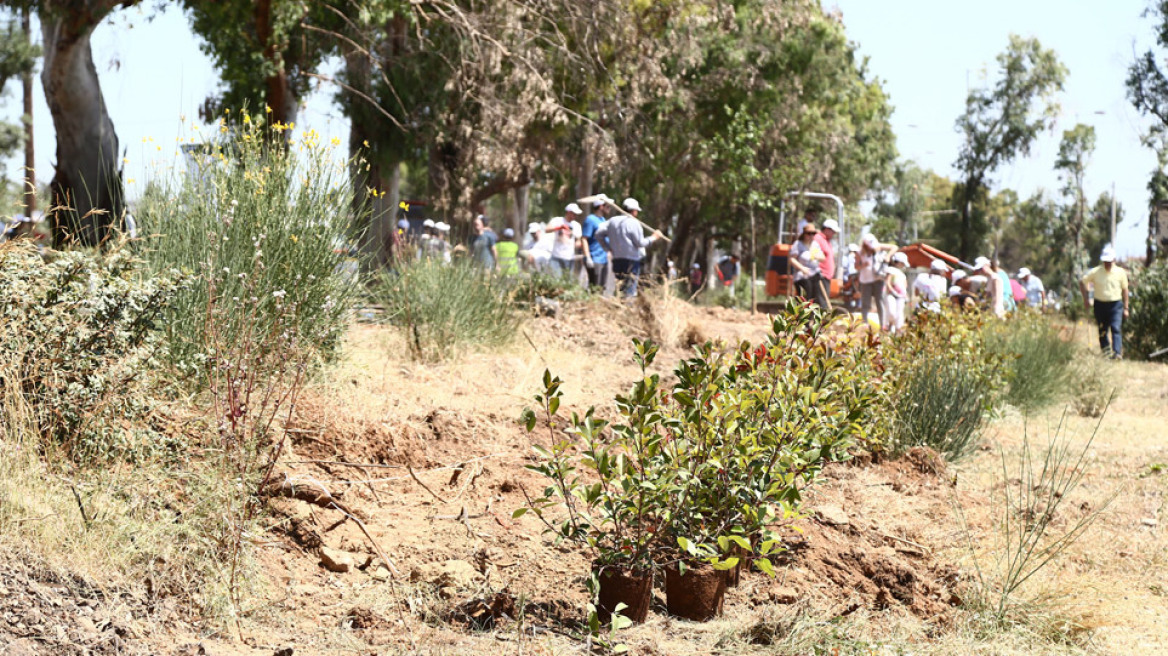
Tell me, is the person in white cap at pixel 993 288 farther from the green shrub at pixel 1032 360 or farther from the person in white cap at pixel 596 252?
the person in white cap at pixel 596 252

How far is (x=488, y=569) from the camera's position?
452 cm

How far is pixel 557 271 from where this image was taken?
15.1 meters

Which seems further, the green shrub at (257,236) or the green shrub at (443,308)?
the green shrub at (443,308)

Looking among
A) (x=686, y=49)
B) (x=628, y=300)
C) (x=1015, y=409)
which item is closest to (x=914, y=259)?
(x=686, y=49)

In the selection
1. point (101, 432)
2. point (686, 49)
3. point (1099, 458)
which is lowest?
point (1099, 458)

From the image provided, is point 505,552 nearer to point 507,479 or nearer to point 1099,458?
point 507,479

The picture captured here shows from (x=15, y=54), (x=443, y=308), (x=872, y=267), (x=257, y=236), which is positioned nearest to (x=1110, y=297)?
(x=872, y=267)

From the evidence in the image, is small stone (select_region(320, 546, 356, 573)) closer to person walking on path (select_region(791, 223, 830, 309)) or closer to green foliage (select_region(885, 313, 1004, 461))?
green foliage (select_region(885, 313, 1004, 461))

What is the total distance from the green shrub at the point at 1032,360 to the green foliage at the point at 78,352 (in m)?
6.63

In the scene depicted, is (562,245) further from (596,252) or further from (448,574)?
(448,574)

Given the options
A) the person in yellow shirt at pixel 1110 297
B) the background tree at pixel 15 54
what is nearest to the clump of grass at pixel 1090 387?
the person in yellow shirt at pixel 1110 297

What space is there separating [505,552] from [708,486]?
2.85 feet

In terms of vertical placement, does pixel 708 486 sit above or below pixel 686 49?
below

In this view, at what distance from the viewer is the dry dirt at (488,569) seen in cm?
381
